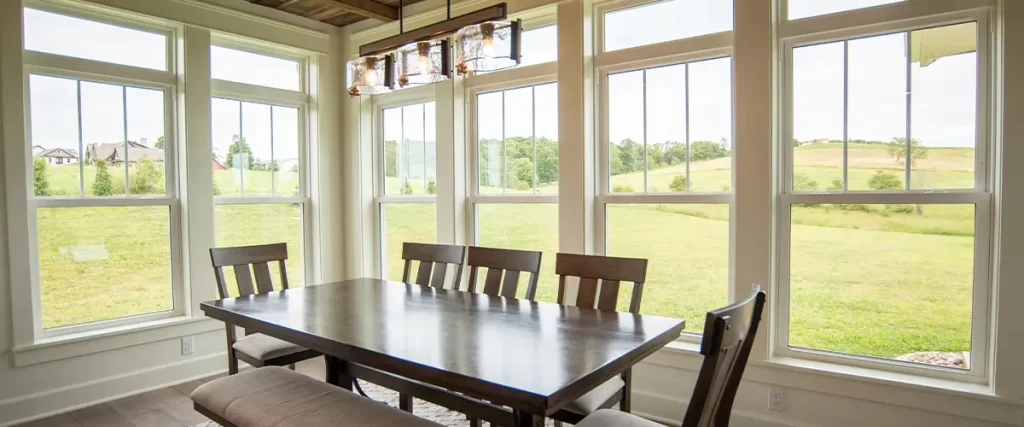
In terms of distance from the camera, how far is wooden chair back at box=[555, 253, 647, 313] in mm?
2381

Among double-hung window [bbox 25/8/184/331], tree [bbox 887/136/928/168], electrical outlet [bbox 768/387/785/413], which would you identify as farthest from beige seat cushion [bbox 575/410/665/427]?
double-hung window [bbox 25/8/184/331]

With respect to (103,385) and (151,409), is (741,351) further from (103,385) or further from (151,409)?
(103,385)

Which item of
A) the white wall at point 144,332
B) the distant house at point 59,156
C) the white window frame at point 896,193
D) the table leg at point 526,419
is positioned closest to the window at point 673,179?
the white window frame at point 896,193

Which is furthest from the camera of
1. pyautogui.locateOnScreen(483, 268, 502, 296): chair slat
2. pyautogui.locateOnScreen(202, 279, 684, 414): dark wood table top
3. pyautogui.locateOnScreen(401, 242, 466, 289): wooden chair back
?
pyautogui.locateOnScreen(401, 242, 466, 289): wooden chair back

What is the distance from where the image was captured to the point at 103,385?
10.8 ft

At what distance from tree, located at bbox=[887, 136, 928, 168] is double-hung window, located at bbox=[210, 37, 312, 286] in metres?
4.11

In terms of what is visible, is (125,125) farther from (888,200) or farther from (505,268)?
(888,200)

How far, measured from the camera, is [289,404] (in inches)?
76.9

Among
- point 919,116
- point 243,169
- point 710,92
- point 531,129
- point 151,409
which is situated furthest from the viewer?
point 243,169

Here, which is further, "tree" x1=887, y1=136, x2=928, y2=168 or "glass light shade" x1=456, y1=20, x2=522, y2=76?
"tree" x1=887, y1=136, x2=928, y2=168

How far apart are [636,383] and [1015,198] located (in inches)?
77.7

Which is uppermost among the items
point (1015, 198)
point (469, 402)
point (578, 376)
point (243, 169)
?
point (243, 169)

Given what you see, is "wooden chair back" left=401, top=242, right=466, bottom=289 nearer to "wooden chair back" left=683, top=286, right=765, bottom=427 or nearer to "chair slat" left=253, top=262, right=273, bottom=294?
"chair slat" left=253, top=262, right=273, bottom=294

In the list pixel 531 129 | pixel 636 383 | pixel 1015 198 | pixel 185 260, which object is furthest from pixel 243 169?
pixel 1015 198
